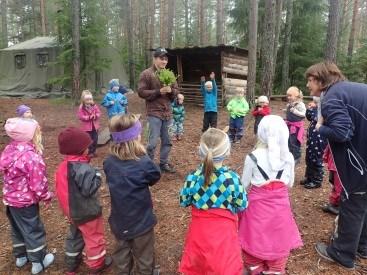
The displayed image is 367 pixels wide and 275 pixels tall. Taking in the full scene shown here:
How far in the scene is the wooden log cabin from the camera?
14469 millimetres

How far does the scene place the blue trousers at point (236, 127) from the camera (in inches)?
344

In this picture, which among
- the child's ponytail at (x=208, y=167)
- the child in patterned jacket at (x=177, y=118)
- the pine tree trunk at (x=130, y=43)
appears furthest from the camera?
the pine tree trunk at (x=130, y=43)

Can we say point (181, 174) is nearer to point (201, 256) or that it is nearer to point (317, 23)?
point (201, 256)

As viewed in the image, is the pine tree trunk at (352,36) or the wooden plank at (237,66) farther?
the pine tree trunk at (352,36)

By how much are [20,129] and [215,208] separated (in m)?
2.22

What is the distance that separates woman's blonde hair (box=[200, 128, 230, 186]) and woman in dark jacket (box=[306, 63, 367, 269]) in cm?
110

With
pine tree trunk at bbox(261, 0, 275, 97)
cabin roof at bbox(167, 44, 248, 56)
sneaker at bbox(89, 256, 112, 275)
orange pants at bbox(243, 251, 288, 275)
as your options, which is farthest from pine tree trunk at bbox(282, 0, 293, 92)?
sneaker at bbox(89, 256, 112, 275)

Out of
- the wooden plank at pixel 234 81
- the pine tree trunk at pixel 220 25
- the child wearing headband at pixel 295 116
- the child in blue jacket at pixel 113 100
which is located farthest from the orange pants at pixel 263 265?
the pine tree trunk at pixel 220 25

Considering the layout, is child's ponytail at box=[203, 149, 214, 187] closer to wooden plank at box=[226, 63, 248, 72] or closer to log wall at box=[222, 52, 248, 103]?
log wall at box=[222, 52, 248, 103]

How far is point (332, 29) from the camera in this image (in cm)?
1062

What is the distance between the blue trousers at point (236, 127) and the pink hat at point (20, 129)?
232 inches

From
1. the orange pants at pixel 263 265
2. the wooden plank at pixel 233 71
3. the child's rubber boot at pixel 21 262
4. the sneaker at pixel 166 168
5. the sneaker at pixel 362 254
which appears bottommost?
the child's rubber boot at pixel 21 262

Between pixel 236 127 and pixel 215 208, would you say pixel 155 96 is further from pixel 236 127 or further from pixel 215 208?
pixel 236 127

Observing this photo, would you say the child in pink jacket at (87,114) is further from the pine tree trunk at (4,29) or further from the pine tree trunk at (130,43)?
the pine tree trunk at (4,29)
